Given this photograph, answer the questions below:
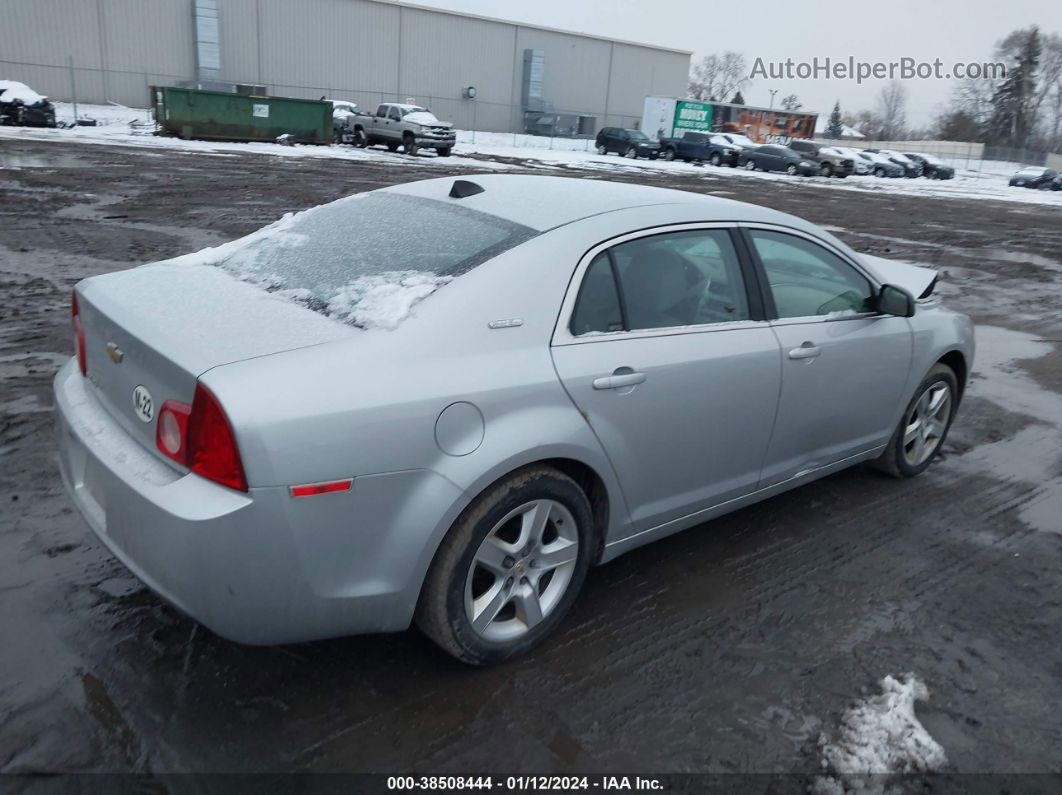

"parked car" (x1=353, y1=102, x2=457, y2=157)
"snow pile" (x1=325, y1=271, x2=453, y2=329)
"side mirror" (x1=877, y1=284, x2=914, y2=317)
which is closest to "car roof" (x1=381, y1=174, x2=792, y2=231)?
"snow pile" (x1=325, y1=271, x2=453, y2=329)

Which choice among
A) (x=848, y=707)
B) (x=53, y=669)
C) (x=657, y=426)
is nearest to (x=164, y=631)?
(x=53, y=669)

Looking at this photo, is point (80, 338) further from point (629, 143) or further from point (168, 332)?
point (629, 143)

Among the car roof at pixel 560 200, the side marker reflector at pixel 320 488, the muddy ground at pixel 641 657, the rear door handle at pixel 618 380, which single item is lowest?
the muddy ground at pixel 641 657

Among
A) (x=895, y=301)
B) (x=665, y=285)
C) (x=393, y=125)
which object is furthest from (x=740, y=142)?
(x=665, y=285)

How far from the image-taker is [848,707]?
297cm

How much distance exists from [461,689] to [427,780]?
1.34 ft

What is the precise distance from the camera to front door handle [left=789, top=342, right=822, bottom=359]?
379 centimetres

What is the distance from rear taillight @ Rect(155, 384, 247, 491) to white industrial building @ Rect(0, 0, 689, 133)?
4014 cm

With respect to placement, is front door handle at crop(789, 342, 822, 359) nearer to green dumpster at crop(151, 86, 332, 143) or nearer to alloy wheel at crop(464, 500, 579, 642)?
alloy wheel at crop(464, 500, 579, 642)

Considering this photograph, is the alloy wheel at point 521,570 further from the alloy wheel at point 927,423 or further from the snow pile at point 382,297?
the alloy wheel at point 927,423

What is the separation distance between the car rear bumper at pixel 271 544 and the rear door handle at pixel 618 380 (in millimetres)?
698

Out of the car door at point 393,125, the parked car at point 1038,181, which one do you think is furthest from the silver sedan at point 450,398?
the parked car at point 1038,181

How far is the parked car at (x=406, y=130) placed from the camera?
3356cm

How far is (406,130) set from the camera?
33875 mm
